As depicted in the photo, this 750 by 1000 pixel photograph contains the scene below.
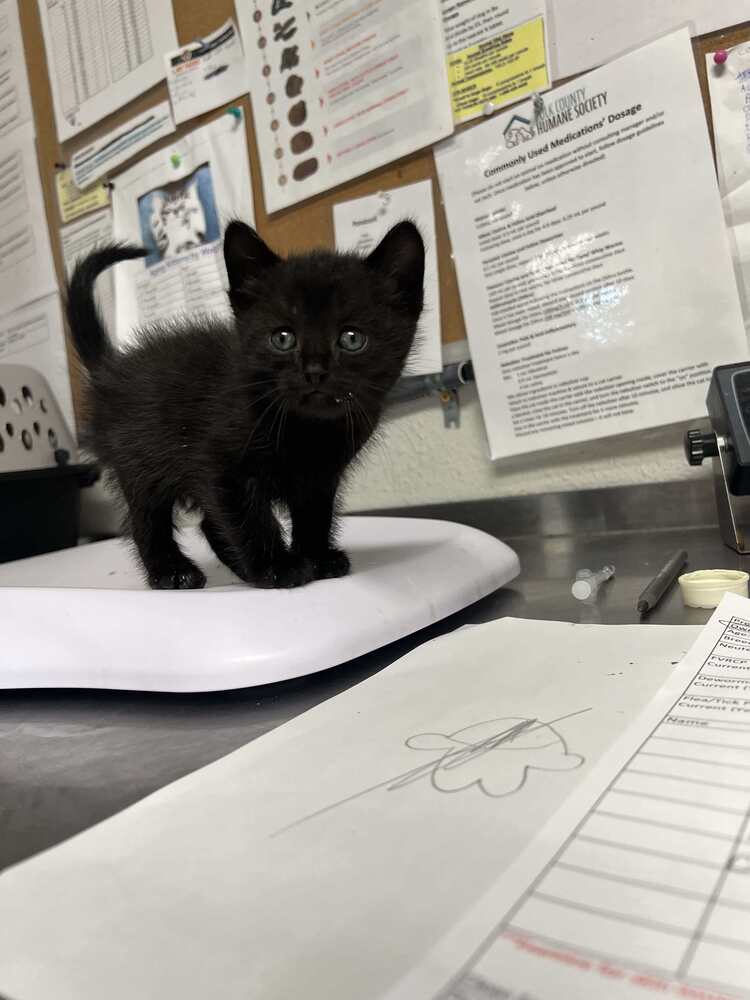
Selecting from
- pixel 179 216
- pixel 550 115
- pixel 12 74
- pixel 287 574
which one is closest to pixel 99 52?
pixel 12 74

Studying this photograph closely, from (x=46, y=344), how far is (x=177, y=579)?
3.85 ft

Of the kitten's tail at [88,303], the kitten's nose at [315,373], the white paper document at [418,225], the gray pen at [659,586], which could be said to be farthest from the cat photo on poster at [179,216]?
the gray pen at [659,586]

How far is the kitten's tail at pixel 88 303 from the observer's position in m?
0.94

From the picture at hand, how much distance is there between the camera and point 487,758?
0.36 m

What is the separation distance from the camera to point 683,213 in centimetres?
92

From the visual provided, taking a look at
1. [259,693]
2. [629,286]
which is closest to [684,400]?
[629,286]

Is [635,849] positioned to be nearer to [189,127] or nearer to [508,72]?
[508,72]

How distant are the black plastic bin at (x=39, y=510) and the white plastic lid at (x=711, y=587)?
37.9 inches

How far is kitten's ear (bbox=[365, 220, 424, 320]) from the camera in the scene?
68cm

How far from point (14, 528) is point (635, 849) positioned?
1.19 metres

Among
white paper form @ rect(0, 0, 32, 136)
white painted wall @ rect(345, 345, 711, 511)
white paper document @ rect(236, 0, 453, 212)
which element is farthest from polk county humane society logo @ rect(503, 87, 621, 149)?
white paper form @ rect(0, 0, 32, 136)

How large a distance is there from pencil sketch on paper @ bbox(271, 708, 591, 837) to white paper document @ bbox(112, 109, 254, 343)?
107 centimetres

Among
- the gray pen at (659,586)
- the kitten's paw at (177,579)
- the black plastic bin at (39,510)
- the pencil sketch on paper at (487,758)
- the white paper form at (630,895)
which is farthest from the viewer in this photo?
the black plastic bin at (39,510)

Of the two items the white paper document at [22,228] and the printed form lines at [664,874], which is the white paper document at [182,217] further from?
the printed form lines at [664,874]
